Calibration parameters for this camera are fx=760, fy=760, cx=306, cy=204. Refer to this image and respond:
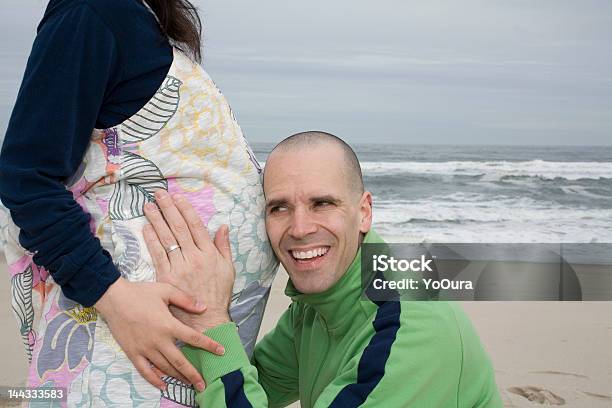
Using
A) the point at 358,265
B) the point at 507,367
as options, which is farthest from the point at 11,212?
the point at 507,367

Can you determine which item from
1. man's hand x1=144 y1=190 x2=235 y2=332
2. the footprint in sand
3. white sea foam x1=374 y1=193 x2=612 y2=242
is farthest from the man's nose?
white sea foam x1=374 y1=193 x2=612 y2=242

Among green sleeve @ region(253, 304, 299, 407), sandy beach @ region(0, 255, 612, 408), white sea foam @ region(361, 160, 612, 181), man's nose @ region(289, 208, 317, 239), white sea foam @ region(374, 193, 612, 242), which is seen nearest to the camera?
man's nose @ region(289, 208, 317, 239)

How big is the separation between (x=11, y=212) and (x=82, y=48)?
1.43ft

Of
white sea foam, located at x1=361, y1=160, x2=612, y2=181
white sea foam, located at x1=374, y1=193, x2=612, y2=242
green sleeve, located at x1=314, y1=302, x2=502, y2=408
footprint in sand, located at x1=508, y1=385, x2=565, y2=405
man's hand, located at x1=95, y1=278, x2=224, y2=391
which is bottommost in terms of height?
white sea foam, located at x1=361, y1=160, x2=612, y2=181

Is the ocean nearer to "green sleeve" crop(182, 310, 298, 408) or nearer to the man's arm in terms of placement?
the man's arm

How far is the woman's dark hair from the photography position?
205 centimetres

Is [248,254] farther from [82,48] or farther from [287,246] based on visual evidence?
[82,48]

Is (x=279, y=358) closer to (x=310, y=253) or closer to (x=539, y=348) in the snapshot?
(x=310, y=253)

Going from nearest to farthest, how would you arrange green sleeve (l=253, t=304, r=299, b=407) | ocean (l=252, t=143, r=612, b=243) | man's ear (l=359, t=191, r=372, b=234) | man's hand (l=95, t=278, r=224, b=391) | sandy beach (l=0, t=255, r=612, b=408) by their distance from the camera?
man's hand (l=95, t=278, r=224, b=391) → man's ear (l=359, t=191, r=372, b=234) → green sleeve (l=253, t=304, r=299, b=407) → sandy beach (l=0, t=255, r=612, b=408) → ocean (l=252, t=143, r=612, b=243)

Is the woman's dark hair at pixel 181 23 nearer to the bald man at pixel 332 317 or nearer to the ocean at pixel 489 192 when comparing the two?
the bald man at pixel 332 317

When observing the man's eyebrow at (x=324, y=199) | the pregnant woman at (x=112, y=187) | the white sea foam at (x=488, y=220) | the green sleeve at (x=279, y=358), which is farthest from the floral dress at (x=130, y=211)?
the white sea foam at (x=488, y=220)

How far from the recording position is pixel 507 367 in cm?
550

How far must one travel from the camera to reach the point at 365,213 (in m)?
2.52

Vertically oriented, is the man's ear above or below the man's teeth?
above
